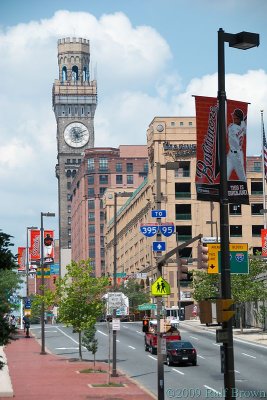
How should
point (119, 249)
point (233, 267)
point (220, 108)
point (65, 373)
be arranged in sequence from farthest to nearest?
1. point (119, 249)
2. point (65, 373)
3. point (233, 267)
4. point (220, 108)

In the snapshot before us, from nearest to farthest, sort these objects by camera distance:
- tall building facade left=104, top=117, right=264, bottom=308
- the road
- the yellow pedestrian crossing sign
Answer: the yellow pedestrian crossing sign
the road
tall building facade left=104, top=117, right=264, bottom=308

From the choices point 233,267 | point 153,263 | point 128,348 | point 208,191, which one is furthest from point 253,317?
point 208,191

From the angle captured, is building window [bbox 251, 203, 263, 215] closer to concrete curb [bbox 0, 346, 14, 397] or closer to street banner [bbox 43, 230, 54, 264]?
street banner [bbox 43, 230, 54, 264]

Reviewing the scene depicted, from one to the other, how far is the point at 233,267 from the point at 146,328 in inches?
334

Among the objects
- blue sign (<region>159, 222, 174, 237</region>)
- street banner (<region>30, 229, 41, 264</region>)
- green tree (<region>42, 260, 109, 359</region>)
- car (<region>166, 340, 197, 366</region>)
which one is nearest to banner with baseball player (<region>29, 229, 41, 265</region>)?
street banner (<region>30, 229, 41, 264</region>)

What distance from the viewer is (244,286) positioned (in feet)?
282

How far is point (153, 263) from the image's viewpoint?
13625cm

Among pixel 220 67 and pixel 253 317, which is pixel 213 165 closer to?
pixel 220 67

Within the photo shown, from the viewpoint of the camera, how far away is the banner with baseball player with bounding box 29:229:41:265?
10750 cm

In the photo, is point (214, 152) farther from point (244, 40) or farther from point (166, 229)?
point (166, 229)

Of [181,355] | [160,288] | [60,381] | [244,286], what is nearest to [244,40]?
[160,288]

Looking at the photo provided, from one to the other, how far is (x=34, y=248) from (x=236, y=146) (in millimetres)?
86156

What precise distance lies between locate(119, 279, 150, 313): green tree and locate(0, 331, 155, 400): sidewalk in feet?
218

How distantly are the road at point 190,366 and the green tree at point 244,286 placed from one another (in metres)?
4.09
